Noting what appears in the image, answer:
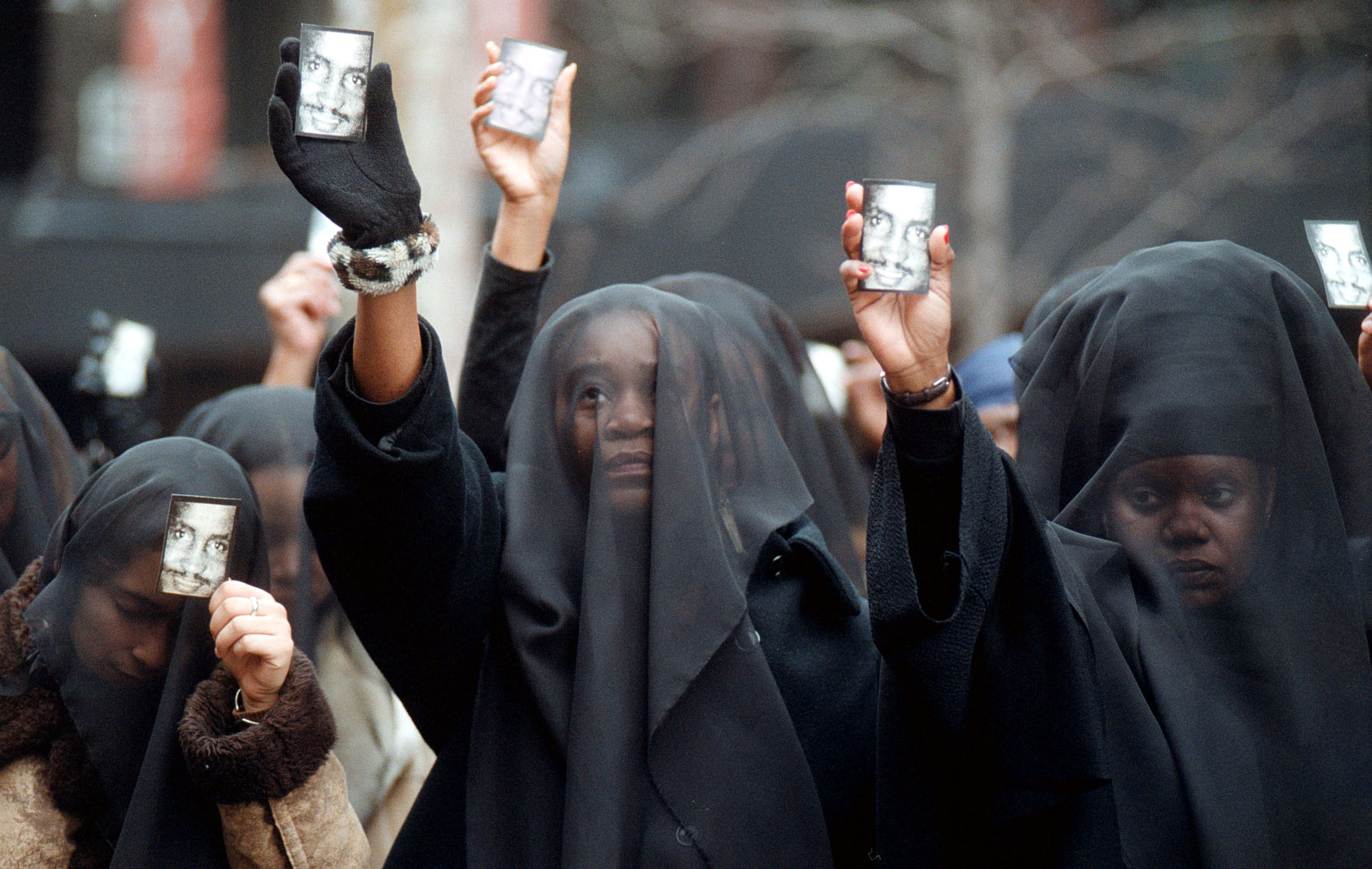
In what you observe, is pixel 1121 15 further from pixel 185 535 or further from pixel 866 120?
pixel 185 535

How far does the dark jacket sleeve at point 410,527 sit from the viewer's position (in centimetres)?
184

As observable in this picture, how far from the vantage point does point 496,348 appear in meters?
2.66

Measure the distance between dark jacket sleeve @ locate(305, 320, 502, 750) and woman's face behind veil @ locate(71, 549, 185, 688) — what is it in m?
0.30

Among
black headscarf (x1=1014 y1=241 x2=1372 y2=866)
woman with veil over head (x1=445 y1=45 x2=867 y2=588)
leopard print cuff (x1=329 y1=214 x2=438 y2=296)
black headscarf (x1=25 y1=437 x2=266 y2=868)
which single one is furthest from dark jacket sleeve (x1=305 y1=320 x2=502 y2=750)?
black headscarf (x1=1014 y1=241 x2=1372 y2=866)

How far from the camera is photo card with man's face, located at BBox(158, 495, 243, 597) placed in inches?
75.8

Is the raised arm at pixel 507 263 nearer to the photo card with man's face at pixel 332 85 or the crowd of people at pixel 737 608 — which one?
the crowd of people at pixel 737 608

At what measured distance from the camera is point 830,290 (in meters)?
9.71

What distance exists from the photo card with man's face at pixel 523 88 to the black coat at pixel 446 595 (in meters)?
0.76

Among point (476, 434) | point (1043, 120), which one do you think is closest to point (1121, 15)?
point (1043, 120)

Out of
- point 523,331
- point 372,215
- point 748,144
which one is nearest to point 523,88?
point 523,331

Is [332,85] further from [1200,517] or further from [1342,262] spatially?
[1342,262]

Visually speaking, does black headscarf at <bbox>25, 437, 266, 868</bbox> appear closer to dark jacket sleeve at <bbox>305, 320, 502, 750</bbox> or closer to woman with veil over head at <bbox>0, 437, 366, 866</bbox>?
woman with veil over head at <bbox>0, 437, 366, 866</bbox>

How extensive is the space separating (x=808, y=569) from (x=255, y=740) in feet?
2.93

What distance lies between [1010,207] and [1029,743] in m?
8.36
